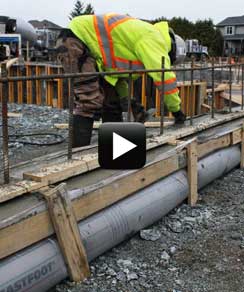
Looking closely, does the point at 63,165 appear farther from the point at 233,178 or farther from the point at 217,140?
the point at 233,178

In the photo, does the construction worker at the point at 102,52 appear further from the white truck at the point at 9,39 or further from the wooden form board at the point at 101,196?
the white truck at the point at 9,39

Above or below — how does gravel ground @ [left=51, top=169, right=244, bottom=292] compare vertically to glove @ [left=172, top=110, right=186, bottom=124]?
below

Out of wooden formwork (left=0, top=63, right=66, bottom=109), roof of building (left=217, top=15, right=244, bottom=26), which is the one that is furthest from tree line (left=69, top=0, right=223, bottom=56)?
wooden formwork (left=0, top=63, right=66, bottom=109)

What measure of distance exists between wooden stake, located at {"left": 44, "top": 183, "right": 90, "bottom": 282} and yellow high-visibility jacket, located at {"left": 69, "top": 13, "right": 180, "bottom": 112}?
6.71 feet

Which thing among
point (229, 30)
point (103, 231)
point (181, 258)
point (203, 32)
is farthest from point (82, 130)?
point (229, 30)

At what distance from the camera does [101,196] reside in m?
3.46

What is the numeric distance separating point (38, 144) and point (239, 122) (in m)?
2.96

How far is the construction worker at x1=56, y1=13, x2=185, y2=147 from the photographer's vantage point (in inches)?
180

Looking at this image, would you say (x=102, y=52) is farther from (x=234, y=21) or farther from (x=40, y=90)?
(x=234, y=21)

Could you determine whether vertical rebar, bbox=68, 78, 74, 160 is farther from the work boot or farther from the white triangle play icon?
the white triangle play icon

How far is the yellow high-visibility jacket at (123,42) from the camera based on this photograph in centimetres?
454

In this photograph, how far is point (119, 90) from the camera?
5457 mm

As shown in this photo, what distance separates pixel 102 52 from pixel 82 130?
866 mm

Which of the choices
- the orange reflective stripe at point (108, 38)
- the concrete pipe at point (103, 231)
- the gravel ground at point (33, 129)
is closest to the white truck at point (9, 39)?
the gravel ground at point (33, 129)
